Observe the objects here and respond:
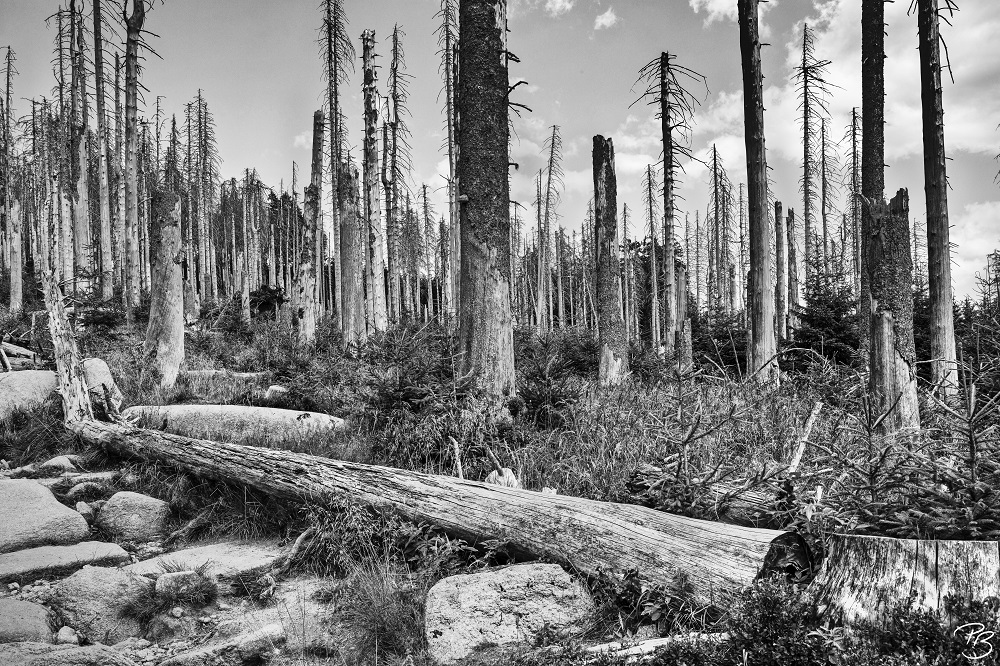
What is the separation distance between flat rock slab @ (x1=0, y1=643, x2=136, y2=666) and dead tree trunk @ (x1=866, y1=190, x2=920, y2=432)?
699 cm

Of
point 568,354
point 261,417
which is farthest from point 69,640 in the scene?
point 568,354

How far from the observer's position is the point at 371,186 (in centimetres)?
1498

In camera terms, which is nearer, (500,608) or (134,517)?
(500,608)

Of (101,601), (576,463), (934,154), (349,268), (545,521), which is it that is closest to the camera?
(545,521)

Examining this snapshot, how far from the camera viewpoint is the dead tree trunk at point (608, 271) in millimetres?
A: 11375

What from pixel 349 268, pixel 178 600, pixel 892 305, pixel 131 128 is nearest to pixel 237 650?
pixel 178 600

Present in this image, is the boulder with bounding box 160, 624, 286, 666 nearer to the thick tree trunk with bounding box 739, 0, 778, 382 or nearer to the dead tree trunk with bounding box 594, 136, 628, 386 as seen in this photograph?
the dead tree trunk with bounding box 594, 136, 628, 386

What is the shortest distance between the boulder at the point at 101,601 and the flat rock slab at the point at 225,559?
237mm

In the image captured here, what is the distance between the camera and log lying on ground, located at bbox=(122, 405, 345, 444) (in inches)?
256

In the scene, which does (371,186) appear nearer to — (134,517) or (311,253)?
(311,253)

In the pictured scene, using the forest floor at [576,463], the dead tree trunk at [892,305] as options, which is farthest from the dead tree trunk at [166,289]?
the dead tree trunk at [892,305]

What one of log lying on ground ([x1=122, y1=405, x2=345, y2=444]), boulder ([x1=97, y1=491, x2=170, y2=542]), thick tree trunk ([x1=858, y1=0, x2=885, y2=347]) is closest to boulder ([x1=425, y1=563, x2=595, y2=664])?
boulder ([x1=97, y1=491, x2=170, y2=542])

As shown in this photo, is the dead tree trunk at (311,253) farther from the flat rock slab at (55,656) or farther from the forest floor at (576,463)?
the flat rock slab at (55,656)

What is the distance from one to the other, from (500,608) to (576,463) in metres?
1.94
